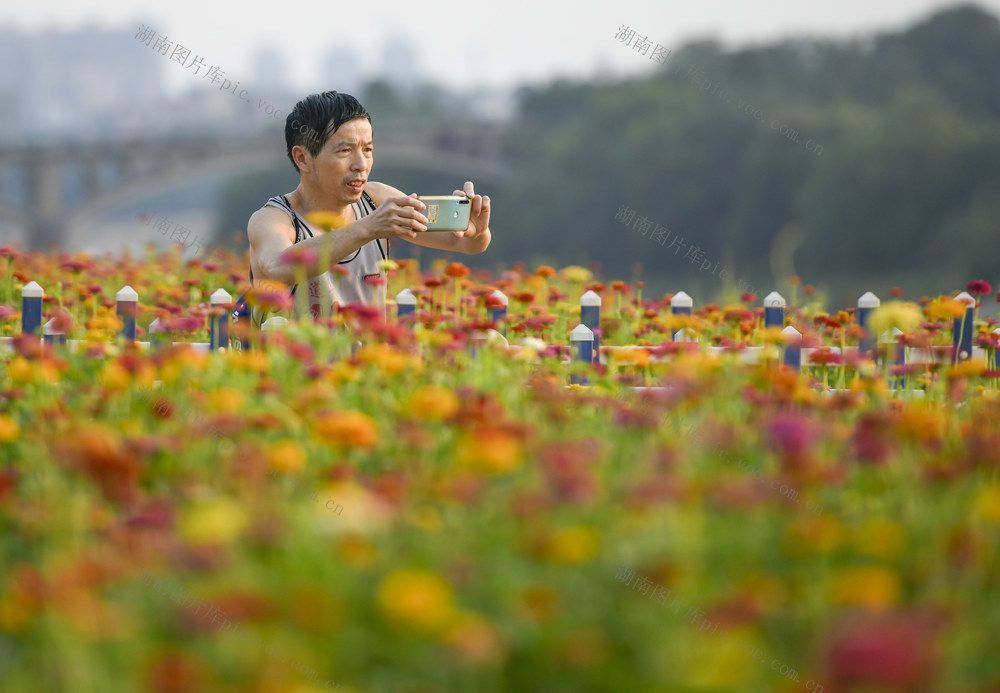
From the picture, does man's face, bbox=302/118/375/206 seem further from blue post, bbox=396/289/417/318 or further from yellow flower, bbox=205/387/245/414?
yellow flower, bbox=205/387/245/414

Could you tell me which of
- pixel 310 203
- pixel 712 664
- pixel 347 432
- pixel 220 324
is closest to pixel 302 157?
pixel 310 203

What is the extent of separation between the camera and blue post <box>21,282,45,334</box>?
4508 millimetres

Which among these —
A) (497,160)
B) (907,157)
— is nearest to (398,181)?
(497,160)

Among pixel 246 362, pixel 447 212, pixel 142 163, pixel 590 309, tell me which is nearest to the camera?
pixel 246 362

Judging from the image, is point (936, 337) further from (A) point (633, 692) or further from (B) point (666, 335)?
(A) point (633, 692)

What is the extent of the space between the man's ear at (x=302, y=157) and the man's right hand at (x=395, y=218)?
513 millimetres

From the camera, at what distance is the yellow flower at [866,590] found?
142cm

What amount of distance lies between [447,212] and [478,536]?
1680 millimetres

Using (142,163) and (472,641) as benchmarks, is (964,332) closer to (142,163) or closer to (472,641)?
(472,641)

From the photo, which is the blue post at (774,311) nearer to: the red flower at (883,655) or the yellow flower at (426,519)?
the yellow flower at (426,519)

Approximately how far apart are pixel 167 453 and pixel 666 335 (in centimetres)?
317

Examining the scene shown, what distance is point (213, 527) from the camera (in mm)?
1431

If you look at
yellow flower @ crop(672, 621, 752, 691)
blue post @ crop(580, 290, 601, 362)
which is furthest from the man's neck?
yellow flower @ crop(672, 621, 752, 691)

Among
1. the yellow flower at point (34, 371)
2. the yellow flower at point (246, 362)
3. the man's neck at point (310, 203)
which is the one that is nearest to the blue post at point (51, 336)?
the man's neck at point (310, 203)
